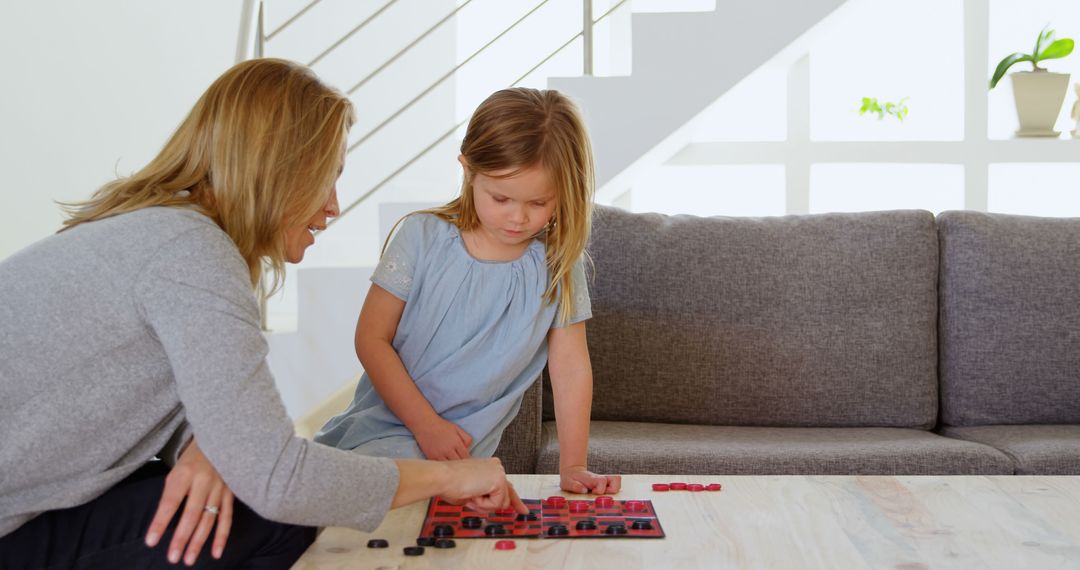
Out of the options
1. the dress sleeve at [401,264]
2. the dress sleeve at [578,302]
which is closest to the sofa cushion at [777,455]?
the dress sleeve at [578,302]

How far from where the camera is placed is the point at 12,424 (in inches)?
40.5

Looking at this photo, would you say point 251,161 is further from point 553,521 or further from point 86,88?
point 86,88

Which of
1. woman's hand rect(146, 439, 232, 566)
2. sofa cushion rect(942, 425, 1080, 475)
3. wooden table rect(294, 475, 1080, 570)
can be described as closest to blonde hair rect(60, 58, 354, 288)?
woman's hand rect(146, 439, 232, 566)

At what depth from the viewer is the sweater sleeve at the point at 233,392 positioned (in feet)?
3.25

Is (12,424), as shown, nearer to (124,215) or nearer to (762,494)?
(124,215)

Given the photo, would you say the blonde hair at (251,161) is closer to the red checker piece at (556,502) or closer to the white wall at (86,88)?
the red checker piece at (556,502)

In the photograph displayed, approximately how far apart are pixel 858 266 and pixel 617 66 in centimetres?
163

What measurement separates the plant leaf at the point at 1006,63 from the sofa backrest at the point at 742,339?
5.14 feet

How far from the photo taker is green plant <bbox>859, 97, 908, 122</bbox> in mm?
3635

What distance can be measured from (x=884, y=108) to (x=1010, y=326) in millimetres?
1562

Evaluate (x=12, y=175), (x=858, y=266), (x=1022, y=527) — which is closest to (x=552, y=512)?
(x=1022, y=527)

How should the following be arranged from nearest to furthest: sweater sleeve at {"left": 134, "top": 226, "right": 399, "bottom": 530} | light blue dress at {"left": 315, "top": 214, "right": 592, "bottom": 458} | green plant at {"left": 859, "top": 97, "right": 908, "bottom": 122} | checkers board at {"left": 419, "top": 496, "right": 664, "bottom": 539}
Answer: sweater sleeve at {"left": 134, "top": 226, "right": 399, "bottom": 530} < checkers board at {"left": 419, "top": 496, "right": 664, "bottom": 539} < light blue dress at {"left": 315, "top": 214, "right": 592, "bottom": 458} < green plant at {"left": 859, "top": 97, "right": 908, "bottom": 122}

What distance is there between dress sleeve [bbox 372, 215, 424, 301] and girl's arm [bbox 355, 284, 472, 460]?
0.02 meters

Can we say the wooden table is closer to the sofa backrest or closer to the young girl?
the young girl
